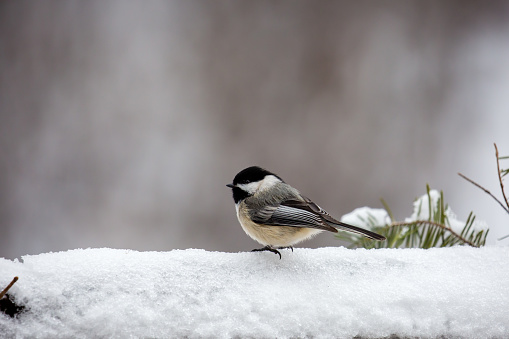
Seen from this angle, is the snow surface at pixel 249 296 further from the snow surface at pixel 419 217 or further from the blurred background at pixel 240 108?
the blurred background at pixel 240 108

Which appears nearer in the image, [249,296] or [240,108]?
[249,296]

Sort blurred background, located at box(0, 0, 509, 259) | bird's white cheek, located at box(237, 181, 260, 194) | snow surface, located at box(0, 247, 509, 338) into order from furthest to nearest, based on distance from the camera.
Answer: blurred background, located at box(0, 0, 509, 259) → bird's white cheek, located at box(237, 181, 260, 194) → snow surface, located at box(0, 247, 509, 338)

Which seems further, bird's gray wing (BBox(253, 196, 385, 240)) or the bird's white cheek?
the bird's white cheek

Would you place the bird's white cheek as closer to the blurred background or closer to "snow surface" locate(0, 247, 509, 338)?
"snow surface" locate(0, 247, 509, 338)

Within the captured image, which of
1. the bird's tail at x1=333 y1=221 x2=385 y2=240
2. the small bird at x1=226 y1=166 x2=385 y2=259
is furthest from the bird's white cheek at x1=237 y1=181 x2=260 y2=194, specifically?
the bird's tail at x1=333 y1=221 x2=385 y2=240

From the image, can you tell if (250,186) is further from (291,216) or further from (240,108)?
(240,108)

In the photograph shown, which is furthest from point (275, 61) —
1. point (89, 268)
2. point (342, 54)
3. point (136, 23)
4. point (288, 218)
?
point (89, 268)

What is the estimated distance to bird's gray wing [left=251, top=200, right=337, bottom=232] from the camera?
3.29 feet

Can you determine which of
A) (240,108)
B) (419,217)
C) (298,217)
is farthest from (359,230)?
(240,108)

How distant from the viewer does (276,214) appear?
1.05 metres

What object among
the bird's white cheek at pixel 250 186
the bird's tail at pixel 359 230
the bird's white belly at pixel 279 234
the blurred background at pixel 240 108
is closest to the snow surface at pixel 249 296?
the bird's tail at pixel 359 230

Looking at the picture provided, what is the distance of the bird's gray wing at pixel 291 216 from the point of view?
1.00 m

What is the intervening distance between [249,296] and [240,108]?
6.82 ft

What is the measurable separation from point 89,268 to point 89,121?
2.11 meters
